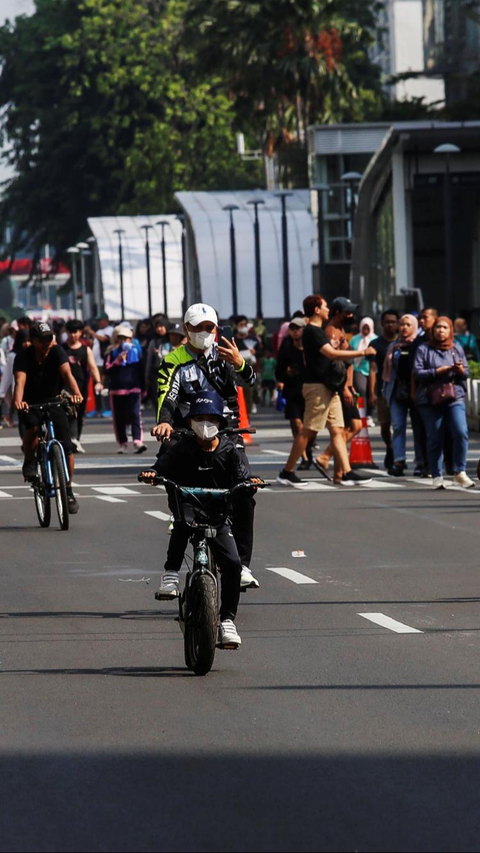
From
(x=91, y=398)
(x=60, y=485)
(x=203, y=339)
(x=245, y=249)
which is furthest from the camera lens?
(x=245, y=249)

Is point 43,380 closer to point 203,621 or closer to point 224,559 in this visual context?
point 224,559

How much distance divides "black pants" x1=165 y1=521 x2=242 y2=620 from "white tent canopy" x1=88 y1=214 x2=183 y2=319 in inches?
2941

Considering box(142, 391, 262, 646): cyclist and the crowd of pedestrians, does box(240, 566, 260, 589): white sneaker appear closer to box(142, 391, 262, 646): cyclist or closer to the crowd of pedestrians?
box(142, 391, 262, 646): cyclist

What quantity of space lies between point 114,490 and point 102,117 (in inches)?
2569

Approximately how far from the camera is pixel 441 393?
721 inches

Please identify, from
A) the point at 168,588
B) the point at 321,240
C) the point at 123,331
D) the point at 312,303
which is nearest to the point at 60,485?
the point at 312,303

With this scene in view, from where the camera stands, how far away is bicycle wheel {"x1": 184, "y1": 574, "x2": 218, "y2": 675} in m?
8.20

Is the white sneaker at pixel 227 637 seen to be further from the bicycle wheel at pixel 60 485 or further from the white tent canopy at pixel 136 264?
the white tent canopy at pixel 136 264

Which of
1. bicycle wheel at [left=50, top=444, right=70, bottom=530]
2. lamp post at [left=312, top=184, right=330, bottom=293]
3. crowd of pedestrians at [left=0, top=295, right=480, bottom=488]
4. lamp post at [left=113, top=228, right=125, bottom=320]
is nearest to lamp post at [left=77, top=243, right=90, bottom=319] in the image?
lamp post at [left=113, top=228, right=125, bottom=320]

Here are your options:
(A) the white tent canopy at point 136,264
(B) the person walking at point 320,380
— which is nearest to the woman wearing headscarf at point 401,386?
(B) the person walking at point 320,380

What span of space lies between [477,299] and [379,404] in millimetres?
30239

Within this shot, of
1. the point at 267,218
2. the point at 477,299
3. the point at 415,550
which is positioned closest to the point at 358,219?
the point at 477,299

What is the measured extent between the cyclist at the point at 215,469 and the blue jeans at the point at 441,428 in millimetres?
9762

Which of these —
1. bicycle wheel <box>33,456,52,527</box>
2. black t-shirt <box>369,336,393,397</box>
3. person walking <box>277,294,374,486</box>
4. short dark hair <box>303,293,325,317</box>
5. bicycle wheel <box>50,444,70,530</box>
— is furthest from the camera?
black t-shirt <box>369,336,393,397</box>
